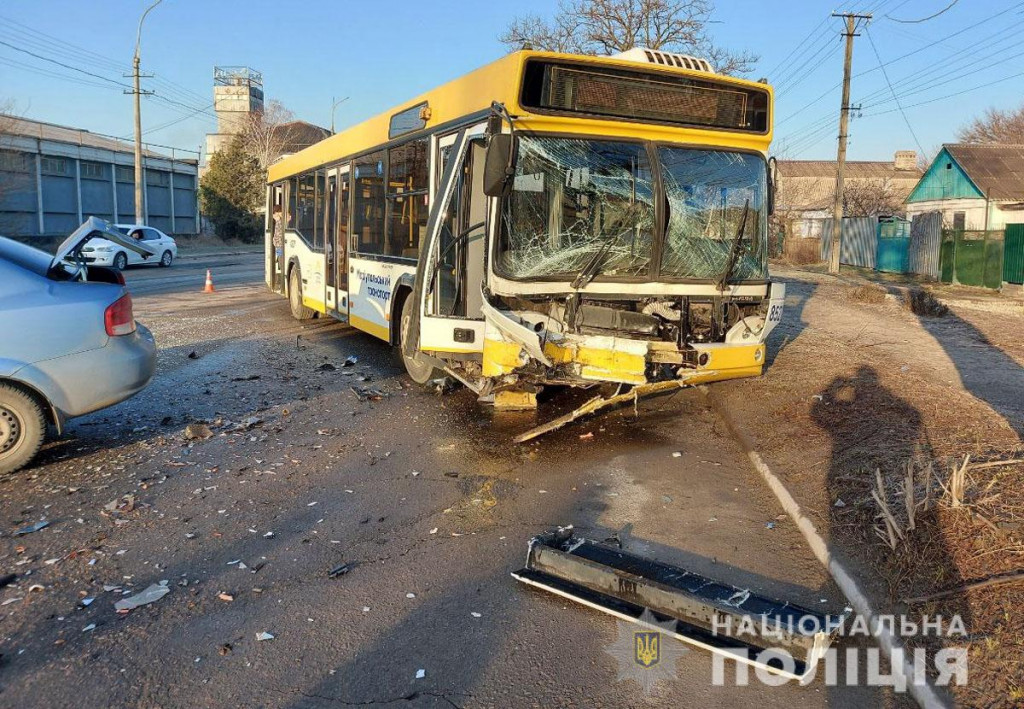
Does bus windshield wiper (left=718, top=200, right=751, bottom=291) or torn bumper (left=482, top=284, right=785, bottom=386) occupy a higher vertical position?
bus windshield wiper (left=718, top=200, right=751, bottom=291)

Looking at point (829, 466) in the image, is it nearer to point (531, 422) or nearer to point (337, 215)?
point (531, 422)

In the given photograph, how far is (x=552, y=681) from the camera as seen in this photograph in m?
3.60

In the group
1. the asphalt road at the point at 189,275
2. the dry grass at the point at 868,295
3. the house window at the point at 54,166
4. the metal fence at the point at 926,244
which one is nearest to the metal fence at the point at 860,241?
the metal fence at the point at 926,244

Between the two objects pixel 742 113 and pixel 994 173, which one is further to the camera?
pixel 994 173

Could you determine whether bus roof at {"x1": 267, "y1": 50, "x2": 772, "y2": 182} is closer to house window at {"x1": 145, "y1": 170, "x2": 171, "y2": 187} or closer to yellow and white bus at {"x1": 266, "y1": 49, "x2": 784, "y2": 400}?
yellow and white bus at {"x1": 266, "y1": 49, "x2": 784, "y2": 400}

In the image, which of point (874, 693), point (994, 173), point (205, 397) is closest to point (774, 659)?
point (874, 693)

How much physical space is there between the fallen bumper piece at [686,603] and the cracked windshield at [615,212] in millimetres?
3084

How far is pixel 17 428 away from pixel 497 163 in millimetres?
4293

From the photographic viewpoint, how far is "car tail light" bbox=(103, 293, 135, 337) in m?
6.53

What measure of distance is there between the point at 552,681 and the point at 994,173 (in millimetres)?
46337

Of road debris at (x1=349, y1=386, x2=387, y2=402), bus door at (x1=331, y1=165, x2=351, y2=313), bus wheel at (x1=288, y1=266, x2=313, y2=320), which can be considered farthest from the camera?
bus wheel at (x1=288, y1=266, x2=313, y2=320)

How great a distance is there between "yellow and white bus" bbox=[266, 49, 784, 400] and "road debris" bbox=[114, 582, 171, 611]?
130 inches

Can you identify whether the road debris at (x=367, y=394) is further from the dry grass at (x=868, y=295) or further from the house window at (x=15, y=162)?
the house window at (x=15, y=162)

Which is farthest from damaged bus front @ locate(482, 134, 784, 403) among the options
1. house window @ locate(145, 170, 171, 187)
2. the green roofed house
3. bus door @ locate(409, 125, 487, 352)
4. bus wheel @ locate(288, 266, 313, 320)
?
house window @ locate(145, 170, 171, 187)
